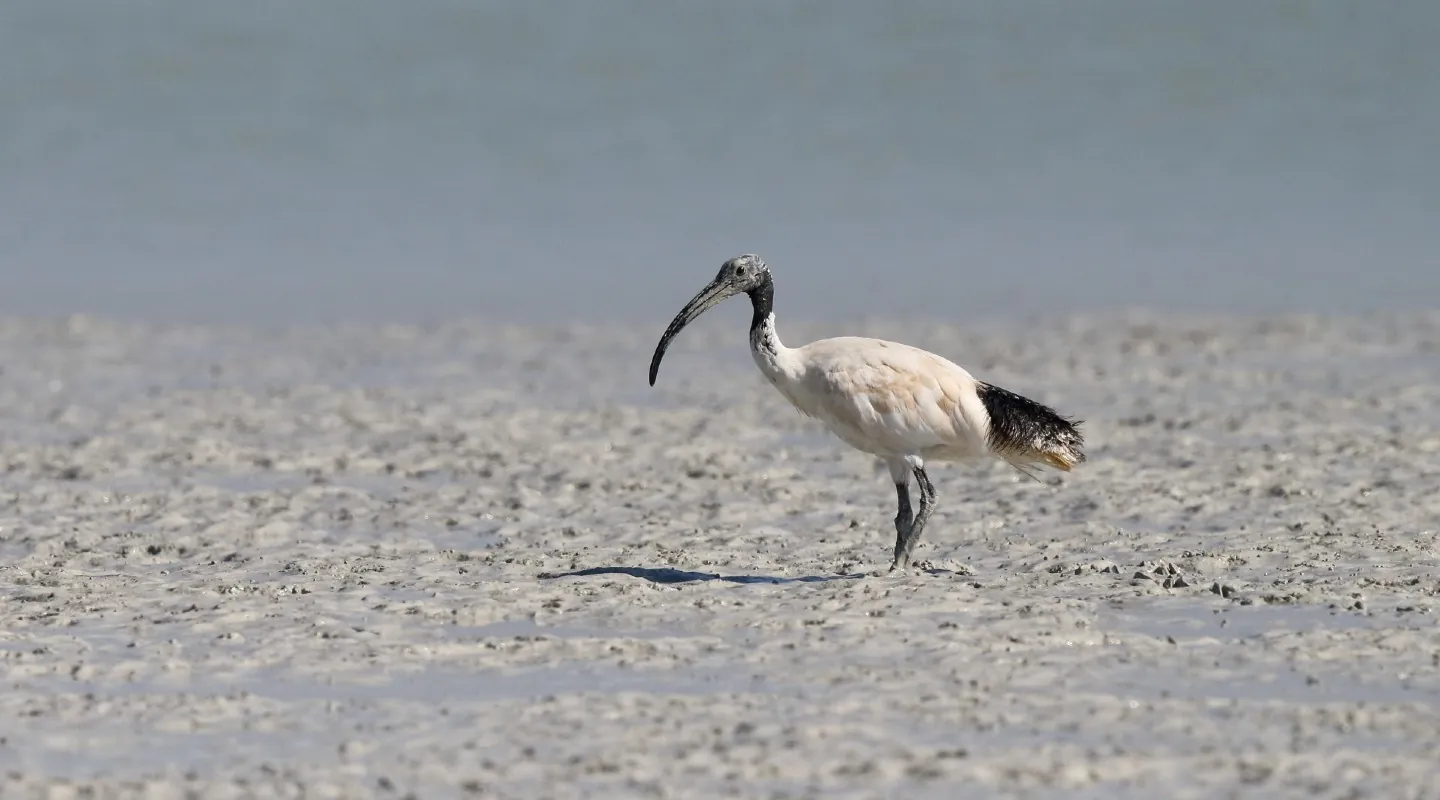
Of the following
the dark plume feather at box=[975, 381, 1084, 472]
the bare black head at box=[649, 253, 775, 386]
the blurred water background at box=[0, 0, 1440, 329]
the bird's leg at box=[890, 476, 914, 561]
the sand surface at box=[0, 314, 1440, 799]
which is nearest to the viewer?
the sand surface at box=[0, 314, 1440, 799]

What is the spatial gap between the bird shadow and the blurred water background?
441 inches

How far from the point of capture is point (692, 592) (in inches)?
347

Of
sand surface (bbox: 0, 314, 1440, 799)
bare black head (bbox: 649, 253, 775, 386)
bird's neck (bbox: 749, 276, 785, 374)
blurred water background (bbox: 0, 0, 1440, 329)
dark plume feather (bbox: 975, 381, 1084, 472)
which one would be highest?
blurred water background (bbox: 0, 0, 1440, 329)

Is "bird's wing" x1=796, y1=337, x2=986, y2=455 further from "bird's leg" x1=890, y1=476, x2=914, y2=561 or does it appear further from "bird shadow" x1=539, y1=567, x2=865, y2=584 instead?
"bird shadow" x1=539, y1=567, x2=865, y2=584

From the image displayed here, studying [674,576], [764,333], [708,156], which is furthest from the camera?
[708,156]

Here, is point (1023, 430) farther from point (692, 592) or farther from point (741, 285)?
point (692, 592)

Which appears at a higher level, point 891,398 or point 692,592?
point 891,398

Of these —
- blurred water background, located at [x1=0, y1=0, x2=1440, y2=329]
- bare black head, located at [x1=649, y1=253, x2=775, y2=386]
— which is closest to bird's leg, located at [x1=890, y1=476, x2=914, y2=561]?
bare black head, located at [x1=649, y1=253, x2=775, y2=386]

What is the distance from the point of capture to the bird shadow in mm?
9164

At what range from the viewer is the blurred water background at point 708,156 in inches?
909

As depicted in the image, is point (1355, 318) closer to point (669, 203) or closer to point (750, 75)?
point (669, 203)

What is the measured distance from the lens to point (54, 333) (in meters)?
19.0

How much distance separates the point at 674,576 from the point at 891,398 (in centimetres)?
126

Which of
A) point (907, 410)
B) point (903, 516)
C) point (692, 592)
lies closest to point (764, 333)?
point (907, 410)
